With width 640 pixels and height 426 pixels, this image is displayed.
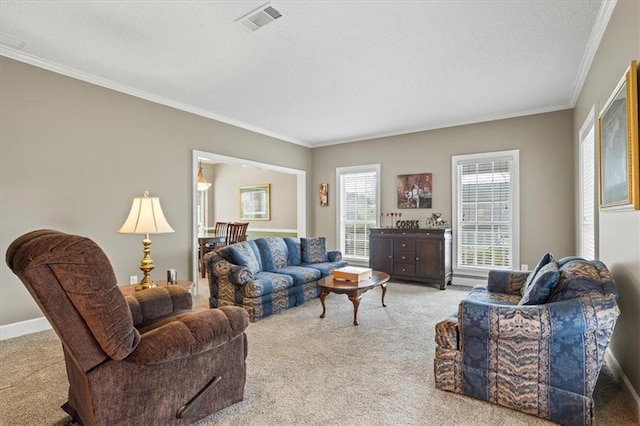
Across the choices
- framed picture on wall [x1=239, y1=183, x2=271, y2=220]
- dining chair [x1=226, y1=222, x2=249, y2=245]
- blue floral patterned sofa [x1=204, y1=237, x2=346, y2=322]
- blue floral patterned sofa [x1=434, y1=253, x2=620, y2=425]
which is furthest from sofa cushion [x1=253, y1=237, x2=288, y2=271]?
framed picture on wall [x1=239, y1=183, x2=271, y2=220]

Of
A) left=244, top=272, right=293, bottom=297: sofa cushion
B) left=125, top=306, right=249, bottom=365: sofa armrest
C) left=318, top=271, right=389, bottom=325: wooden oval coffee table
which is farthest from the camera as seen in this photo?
left=244, top=272, right=293, bottom=297: sofa cushion

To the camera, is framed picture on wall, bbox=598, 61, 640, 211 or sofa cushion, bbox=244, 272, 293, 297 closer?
framed picture on wall, bbox=598, 61, 640, 211

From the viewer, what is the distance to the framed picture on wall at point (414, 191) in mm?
5945

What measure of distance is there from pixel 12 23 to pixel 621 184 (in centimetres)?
474

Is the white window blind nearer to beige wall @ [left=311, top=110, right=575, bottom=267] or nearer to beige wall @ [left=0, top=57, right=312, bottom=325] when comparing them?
beige wall @ [left=311, top=110, right=575, bottom=267]

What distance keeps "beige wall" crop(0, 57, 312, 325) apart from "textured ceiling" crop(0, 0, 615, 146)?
0.23 metres

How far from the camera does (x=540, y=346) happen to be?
190 centimetres

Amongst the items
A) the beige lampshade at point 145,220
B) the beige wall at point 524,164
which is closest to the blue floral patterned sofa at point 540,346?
the beige lampshade at point 145,220

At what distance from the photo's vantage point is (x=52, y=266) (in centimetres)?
136

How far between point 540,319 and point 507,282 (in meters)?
1.36

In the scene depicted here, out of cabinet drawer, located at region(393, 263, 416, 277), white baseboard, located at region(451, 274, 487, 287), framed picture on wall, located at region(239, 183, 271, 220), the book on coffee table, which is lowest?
white baseboard, located at region(451, 274, 487, 287)

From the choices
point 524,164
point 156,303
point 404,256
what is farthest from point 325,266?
point 524,164

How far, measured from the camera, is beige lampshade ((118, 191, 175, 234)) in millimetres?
3096

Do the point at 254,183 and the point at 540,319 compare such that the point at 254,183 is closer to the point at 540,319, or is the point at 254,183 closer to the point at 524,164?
the point at 524,164
